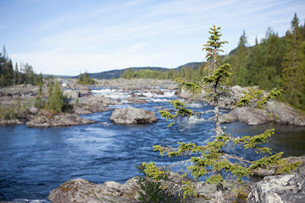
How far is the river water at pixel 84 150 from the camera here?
19.8m

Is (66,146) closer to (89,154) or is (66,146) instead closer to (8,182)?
(89,154)

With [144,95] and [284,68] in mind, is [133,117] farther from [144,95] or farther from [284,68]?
[144,95]

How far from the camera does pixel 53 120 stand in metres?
42.7

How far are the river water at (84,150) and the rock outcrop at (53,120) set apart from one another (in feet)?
6.72

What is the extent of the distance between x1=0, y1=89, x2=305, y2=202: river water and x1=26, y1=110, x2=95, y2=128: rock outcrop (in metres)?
2.05

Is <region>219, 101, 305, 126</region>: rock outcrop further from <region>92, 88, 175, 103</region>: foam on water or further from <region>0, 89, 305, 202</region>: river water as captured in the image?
<region>92, 88, 175, 103</region>: foam on water

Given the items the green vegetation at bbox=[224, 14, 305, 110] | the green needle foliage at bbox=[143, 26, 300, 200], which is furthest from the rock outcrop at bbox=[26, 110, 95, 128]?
the green needle foliage at bbox=[143, 26, 300, 200]

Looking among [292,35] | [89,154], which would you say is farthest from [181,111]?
[292,35]

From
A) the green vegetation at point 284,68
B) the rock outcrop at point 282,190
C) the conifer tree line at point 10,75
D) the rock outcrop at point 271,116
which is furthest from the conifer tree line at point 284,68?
the conifer tree line at point 10,75

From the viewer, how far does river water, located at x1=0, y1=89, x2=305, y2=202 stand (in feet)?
64.8

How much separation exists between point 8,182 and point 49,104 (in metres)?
30.0

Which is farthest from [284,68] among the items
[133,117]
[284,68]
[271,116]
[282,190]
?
[282,190]

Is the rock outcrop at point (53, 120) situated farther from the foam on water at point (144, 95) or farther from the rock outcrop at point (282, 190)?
the rock outcrop at point (282, 190)

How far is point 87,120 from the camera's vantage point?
4416cm
